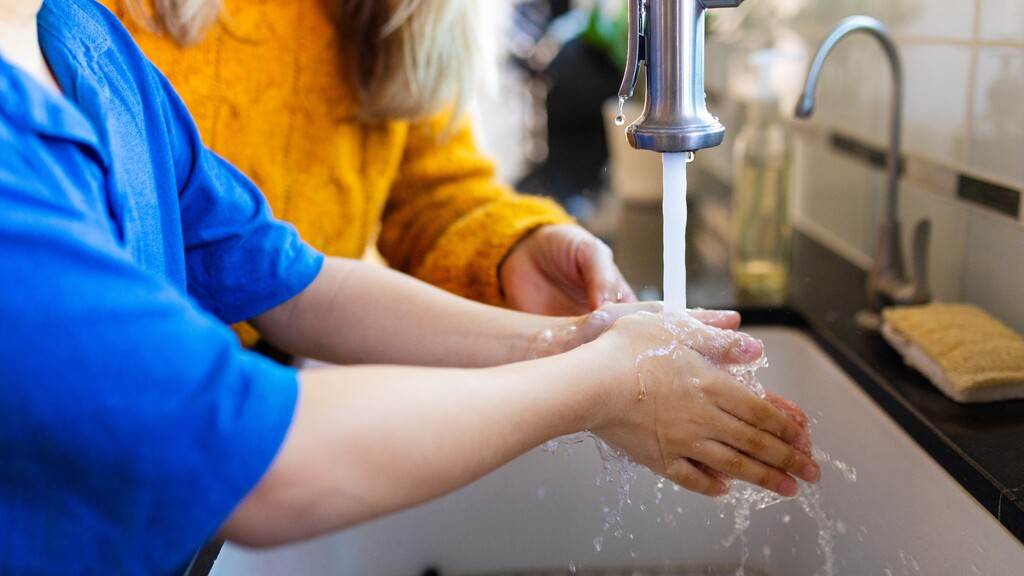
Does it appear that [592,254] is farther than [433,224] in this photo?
No

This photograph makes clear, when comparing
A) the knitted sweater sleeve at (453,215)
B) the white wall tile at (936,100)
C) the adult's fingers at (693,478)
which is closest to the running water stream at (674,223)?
the adult's fingers at (693,478)

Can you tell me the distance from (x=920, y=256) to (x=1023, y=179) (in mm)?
144

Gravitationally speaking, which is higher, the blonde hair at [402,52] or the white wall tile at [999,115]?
the blonde hair at [402,52]

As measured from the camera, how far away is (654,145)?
2.03 feet

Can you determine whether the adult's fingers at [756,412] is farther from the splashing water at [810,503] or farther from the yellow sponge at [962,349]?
the yellow sponge at [962,349]

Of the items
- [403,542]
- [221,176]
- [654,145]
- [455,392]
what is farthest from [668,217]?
[403,542]

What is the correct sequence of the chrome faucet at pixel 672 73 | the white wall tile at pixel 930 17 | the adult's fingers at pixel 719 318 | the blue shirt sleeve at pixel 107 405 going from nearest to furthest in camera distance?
the blue shirt sleeve at pixel 107 405
the chrome faucet at pixel 672 73
the adult's fingers at pixel 719 318
the white wall tile at pixel 930 17

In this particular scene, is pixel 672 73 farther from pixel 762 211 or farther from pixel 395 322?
pixel 762 211

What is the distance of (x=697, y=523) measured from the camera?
3.02ft

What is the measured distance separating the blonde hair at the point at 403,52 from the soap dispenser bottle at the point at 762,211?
0.46 m

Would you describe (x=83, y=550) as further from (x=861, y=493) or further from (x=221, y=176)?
(x=861, y=493)

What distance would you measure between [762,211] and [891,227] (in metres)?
0.29

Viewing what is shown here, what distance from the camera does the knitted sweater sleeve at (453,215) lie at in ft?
3.48

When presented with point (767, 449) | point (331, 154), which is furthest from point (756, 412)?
point (331, 154)
